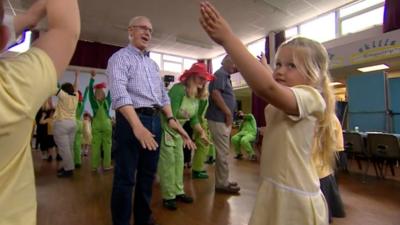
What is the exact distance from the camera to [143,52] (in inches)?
73.5

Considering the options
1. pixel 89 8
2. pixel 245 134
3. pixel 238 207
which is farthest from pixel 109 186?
pixel 89 8

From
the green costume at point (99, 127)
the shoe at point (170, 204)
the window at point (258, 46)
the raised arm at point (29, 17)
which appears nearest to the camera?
the raised arm at point (29, 17)

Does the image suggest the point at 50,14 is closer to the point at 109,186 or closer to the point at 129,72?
the point at 129,72

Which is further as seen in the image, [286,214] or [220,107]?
[220,107]

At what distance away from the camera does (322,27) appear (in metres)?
7.36

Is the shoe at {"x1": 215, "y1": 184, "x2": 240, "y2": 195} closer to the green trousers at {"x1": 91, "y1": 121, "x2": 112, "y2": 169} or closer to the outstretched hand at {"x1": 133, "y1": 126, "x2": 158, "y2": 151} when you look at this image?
the outstretched hand at {"x1": 133, "y1": 126, "x2": 158, "y2": 151}

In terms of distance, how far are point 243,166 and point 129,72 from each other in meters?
3.53

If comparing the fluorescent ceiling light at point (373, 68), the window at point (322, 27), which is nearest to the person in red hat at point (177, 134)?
the fluorescent ceiling light at point (373, 68)

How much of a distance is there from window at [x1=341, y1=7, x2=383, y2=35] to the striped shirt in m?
6.25

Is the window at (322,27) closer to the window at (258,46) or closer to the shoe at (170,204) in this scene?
the window at (258,46)

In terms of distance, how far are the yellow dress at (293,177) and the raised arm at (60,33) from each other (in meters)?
0.61

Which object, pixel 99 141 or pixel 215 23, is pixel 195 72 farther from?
pixel 99 141

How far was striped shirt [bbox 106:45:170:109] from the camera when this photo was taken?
5.25 feet

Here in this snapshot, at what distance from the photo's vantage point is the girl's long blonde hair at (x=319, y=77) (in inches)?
35.5
